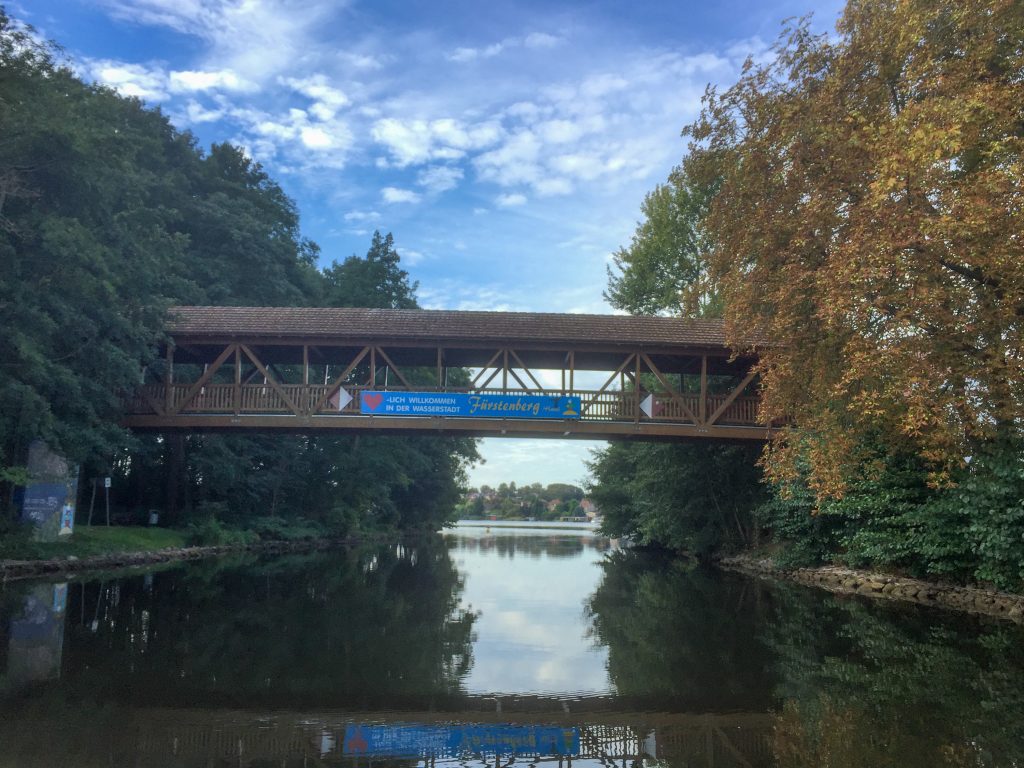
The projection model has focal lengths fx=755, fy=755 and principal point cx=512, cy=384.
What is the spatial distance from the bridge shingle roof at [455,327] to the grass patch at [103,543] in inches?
249

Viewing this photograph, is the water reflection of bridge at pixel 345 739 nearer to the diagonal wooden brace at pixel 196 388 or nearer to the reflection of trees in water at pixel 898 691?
the reflection of trees in water at pixel 898 691

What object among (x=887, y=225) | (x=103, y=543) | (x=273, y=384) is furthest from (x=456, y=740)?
(x=103, y=543)

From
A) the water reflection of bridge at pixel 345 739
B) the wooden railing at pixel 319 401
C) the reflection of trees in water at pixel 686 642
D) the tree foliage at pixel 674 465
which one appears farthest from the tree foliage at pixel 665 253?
the water reflection of bridge at pixel 345 739

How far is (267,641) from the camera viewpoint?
393 inches

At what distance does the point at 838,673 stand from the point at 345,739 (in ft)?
18.3

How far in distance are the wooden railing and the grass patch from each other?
381 centimetres

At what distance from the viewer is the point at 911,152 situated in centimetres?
888

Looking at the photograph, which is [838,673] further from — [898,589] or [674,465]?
[674,465]

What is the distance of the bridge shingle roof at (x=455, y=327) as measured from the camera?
21.0 metres

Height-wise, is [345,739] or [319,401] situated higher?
[319,401]

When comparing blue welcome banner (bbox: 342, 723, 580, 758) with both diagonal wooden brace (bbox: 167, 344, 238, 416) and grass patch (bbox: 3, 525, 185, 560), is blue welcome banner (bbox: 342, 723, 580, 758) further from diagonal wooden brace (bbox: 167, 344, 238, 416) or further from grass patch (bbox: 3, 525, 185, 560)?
diagonal wooden brace (bbox: 167, 344, 238, 416)

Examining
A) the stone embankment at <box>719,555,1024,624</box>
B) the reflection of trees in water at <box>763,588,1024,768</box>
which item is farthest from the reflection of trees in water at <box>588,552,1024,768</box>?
the stone embankment at <box>719,555,1024,624</box>

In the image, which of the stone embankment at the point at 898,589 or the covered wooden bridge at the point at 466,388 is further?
the covered wooden bridge at the point at 466,388

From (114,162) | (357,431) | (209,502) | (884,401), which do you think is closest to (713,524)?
(357,431)
